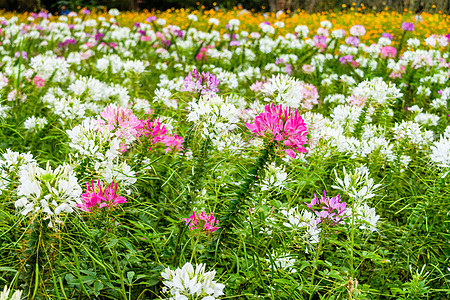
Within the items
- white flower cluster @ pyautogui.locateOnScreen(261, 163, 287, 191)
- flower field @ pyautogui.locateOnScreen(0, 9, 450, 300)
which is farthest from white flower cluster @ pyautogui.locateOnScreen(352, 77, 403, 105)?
white flower cluster @ pyautogui.locateOnScreen(261, 163, 287, 191)

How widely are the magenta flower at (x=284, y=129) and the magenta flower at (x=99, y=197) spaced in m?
0.56

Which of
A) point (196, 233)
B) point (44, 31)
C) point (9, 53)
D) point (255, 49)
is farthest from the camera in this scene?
point (44, 31)

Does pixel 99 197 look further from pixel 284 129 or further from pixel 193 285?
pixel 284 129

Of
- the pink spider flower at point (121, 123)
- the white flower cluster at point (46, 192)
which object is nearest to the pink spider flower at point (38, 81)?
the pink spider flower at point (121, 123)

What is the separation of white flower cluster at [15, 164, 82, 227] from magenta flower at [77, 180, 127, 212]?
1.01 feet

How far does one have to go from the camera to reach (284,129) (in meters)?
1.32

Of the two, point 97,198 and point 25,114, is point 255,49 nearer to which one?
point 25,114

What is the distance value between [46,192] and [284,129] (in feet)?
2.47

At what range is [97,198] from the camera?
56.0 inches

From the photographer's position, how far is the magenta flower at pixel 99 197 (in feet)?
4.63

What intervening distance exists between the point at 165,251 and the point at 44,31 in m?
6.15

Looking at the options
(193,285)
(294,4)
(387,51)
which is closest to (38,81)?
(193,285)

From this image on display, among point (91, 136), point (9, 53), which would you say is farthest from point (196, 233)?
point (9, 53)

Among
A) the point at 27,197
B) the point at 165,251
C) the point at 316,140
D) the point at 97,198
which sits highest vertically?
the point at 27,197
